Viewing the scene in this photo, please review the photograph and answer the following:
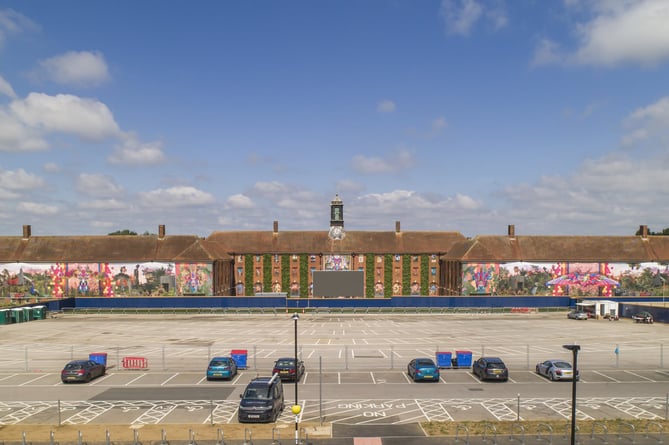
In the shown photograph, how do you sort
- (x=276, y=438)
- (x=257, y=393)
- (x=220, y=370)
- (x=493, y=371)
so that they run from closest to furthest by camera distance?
(x=276, y=438) < (x=257, y=393) < (x=493, y=371) < (x=220, y=370)

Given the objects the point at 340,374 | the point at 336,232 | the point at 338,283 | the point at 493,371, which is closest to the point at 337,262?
the point at 338,283

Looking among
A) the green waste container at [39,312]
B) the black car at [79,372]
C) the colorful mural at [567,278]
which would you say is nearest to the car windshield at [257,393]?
the black car at [79,372]

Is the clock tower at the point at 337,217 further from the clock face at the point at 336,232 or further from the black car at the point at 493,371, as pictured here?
the black car at the point at 493,371

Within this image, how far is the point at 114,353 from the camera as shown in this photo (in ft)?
130

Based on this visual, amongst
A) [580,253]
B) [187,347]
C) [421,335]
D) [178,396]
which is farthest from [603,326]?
[178,396]

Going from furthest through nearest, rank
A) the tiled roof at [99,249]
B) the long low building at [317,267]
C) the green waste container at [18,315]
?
the tiled roof at [99,249] < the long low building at [317,267] < the green waste container at [18,315]

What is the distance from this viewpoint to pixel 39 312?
205 ft

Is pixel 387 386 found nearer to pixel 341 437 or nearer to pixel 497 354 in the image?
pixel 341 437

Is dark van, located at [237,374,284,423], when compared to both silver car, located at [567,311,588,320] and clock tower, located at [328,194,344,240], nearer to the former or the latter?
silver car, located at [567,311,588,320]

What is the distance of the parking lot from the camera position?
78.1 feet

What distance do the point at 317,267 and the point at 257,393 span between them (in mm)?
70941

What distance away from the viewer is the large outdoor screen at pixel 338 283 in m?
89.9

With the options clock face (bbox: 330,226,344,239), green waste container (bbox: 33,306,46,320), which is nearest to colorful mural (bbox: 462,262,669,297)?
clock face (bbox: 330,226,344,239)

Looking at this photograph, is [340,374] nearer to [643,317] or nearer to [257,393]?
[257,393]
